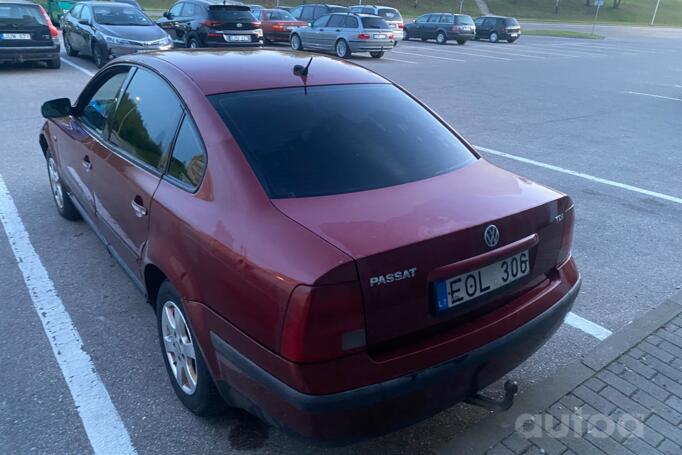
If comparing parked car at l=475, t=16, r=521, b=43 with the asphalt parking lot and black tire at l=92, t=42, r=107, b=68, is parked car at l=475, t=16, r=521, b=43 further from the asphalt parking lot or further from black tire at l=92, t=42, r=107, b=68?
black tire at l=92, t=42, r=107, b=68

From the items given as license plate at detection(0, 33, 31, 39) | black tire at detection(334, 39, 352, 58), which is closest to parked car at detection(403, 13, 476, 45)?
black tire at detection(334, 39, 352, 58)

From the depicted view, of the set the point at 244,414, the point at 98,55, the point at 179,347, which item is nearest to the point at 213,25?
the point at 98,55

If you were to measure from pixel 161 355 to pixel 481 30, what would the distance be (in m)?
32.5

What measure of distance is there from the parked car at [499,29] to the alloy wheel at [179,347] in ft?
103

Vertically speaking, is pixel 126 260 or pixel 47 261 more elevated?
pixel 126 260

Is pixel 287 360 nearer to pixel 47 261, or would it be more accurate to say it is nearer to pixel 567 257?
pixel 567 257

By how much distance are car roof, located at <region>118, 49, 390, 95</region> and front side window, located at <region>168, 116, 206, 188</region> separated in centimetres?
22

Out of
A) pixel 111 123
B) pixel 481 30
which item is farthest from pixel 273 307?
pixel 481 30

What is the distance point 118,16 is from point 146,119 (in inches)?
499

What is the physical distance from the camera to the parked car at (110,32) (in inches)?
516

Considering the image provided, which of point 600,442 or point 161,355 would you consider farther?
point 161,355

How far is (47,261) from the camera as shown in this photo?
14.0 ft

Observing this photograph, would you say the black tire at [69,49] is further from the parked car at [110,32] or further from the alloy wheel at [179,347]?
the alloy wheel at [179,347]

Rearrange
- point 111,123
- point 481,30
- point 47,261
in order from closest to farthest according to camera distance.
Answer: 1. point 111,123
2. point 47,261
3. point 481,30
